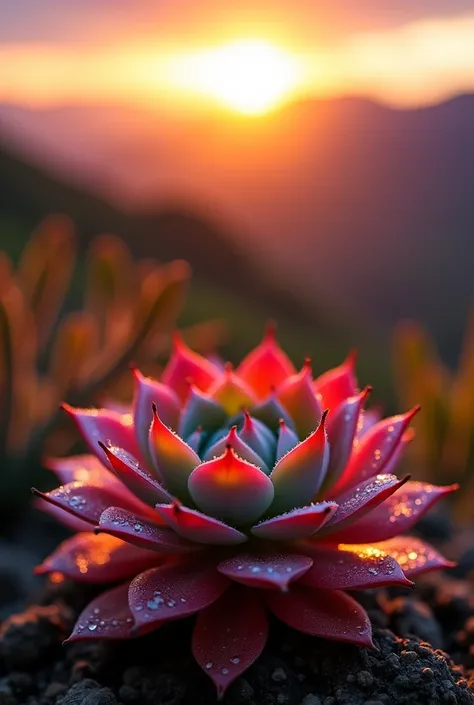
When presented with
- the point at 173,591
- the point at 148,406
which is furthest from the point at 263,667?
the point at 148,406

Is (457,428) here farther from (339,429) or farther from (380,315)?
(380,315)

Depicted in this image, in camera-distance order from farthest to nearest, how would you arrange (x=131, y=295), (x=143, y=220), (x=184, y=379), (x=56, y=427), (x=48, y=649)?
(x=143, y=220), (x=131, y=295), (x=56, y=427), (x=184, y=379), (x=48, y=649)

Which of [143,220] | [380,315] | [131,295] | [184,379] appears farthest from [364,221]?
[184,379]

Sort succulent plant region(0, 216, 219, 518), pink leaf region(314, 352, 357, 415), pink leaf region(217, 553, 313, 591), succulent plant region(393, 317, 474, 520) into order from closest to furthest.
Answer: pink leaf region(217, 553, 313, 591) → pink leaf region(314, 352, 357, 415) → succulent plant region(0, 216, 219, 518) → succulent plant region(393, 317, 474, 520)

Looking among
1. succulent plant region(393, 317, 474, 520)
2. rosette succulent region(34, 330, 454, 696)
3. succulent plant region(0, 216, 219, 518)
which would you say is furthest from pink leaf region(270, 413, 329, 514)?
succulent plant region(393, 317, 474, 520)

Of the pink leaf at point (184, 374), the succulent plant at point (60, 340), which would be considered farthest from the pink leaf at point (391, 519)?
the succulent plant at point (60, 340)

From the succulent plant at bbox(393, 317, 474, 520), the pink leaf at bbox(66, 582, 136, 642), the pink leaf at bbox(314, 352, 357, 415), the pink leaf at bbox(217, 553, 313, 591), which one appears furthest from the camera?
the succulent plant at bbox(393, 317, 474, 520)

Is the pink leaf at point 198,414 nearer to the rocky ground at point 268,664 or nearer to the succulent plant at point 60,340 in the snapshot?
the rocky ground at point 268,664

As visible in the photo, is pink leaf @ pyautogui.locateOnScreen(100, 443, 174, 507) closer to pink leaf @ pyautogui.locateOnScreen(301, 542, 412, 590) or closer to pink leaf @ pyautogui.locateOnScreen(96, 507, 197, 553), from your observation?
pink leaf @ pyautogui.locateOnScreen(96, 507, 197, 553)
